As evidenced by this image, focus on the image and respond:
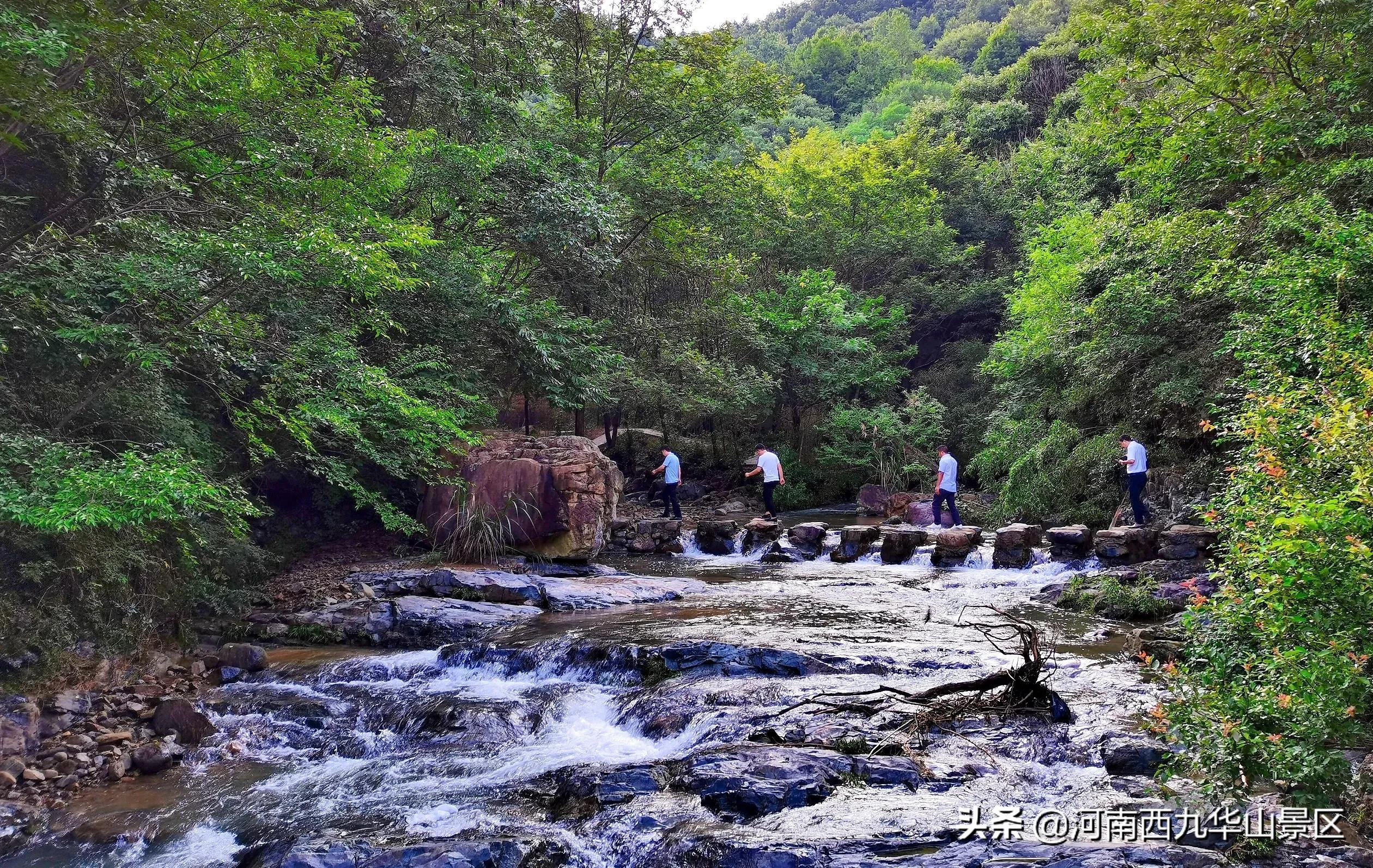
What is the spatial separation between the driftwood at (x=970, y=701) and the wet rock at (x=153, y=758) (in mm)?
4877

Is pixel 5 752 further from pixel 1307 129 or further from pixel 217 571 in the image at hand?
pixel 1307 129

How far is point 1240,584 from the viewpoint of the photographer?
3.98 meters

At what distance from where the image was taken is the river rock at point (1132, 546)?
11.4 m

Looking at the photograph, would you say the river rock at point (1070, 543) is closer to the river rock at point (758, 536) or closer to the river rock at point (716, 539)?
the river rock at point (758, 536)

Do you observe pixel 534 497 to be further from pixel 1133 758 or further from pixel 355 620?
pixel 1133 758

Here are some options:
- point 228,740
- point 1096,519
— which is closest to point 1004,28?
point 1096,519

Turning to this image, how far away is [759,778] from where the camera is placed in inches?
191

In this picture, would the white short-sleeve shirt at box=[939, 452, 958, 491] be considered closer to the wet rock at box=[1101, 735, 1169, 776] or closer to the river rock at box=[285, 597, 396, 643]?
the river rock at box=[285, 597, 396, 643]

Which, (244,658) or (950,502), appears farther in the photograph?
(950,502)

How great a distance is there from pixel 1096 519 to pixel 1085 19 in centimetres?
896

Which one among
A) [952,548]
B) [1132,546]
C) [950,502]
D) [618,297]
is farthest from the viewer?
[618,297]

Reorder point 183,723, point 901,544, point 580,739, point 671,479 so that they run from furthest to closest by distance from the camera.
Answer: point 671,479 < point 901,544 < point 183,723 < point 580,739

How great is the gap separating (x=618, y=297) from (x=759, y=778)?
15157 millimetres

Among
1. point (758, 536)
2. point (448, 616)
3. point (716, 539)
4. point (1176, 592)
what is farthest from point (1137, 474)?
point (448, 616)
